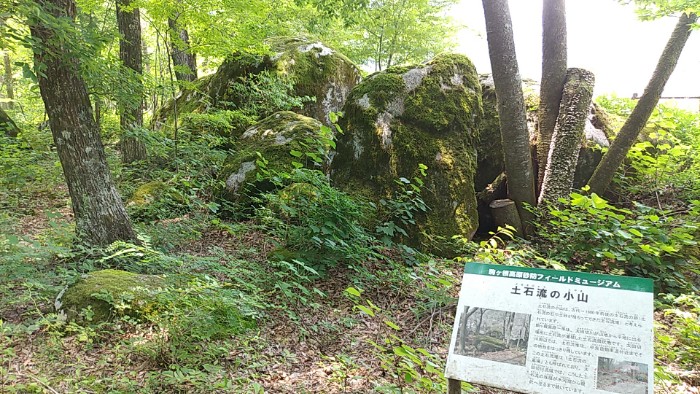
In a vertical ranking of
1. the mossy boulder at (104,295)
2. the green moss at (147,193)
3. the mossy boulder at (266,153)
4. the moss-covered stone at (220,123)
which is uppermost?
the moss-covered stone at (220,123)

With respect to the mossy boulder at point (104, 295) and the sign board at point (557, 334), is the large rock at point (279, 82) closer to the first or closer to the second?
the mossy boulder at point (104, 295)

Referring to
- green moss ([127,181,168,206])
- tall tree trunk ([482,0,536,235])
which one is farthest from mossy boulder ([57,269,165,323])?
tall tree trunk ([482,0,536,235])

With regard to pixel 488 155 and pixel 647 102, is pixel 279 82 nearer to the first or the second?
pixel 488 155

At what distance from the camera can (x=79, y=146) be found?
13.2 feet

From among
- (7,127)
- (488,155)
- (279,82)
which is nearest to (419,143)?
(488,155)

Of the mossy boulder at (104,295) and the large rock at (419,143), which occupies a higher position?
the large rock at (419,143)

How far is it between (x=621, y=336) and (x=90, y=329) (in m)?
3.45

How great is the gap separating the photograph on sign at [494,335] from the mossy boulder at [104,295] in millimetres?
2410

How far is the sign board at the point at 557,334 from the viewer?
5.90 ft

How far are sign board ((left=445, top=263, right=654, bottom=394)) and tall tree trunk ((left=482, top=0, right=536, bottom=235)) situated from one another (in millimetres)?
3917

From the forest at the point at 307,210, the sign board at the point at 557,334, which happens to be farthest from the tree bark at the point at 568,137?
the sign board at the point at 557,334

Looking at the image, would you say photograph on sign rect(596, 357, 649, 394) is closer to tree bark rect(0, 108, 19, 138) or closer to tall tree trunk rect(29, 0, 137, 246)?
tall tree trunk rect(29, 0, 137, 246)

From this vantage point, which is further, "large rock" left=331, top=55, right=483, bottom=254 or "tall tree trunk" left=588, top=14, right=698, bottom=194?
"tall tree trunk" left=588, top=14, right=698, bottom=194

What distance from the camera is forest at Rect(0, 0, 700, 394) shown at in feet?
9.26
